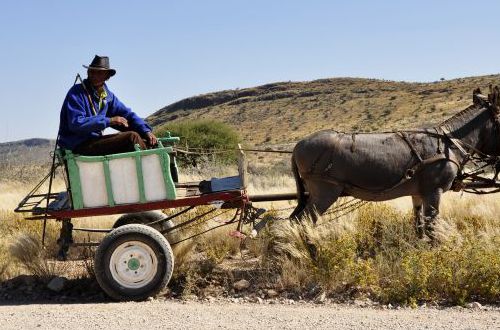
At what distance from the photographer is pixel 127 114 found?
8.07m

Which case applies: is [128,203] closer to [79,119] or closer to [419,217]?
[79,119]

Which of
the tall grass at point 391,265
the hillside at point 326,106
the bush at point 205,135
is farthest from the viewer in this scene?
the hillside at point 326,106

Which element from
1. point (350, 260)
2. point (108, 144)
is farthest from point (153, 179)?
point (350, 260)

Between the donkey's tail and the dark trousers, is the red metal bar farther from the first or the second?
the donkey's tail

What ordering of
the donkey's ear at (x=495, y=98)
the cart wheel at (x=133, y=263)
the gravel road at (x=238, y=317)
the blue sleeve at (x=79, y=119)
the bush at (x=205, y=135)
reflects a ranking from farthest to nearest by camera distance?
the bush at (x=205, y=135) < the donkey's ear at (x=495, y=98) < the blue sleeve at (x=79, y=119) < the cart wheel at (x=133, y=263) < the gravel road at (x=238, y=317)

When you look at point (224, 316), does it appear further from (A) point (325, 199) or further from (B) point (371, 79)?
(B) point (371, 79)

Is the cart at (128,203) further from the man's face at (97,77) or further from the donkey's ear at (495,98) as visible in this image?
the donkey's ear at (495,98)

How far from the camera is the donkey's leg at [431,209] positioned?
298 inches

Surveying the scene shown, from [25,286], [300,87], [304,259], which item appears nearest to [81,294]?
[25,286]

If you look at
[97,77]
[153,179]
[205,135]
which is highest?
[97,77]

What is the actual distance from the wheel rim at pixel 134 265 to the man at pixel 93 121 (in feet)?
3.73

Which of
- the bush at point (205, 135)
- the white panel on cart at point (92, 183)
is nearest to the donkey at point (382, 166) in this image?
the white panel on cart at point (92, 183)

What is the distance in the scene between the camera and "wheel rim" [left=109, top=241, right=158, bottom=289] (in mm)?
6773

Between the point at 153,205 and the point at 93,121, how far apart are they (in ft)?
3.74
